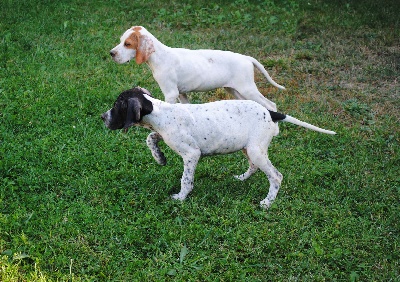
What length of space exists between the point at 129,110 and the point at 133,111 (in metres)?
0.04

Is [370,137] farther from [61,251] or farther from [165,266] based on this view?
[61,251]

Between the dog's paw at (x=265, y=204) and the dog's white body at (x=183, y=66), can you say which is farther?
the dog's white body at (x=183, y=66)

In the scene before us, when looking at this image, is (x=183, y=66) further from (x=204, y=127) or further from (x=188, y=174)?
(x=188, y=174)

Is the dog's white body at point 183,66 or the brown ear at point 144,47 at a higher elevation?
the brown ear at point 144,47

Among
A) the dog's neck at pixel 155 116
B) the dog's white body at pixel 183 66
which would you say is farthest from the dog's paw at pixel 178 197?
the dog's white body at pixel 183 66

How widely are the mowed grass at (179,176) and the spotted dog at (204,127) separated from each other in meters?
0.40

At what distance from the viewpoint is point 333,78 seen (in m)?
9.51

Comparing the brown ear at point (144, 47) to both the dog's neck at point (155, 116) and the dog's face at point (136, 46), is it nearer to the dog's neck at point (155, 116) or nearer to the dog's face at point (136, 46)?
the dog's face at point (136, 46)

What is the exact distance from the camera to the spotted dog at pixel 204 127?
220 inches

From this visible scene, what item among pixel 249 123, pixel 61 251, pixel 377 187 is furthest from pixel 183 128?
pixel 377 187

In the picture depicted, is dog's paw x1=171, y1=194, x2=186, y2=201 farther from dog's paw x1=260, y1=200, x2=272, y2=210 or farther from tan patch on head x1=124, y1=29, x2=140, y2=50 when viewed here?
tan patch on head x1=124, y1=29, x2=140, y2=50

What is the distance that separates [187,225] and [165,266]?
2.21 ft

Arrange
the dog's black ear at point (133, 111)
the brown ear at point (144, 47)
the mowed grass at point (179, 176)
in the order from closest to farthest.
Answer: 1. the mowed grass at point (179, 176)
2. the dog's black ear at point (133, 111)
3. the brown ear at point (144, 47)

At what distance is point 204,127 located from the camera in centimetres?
568
